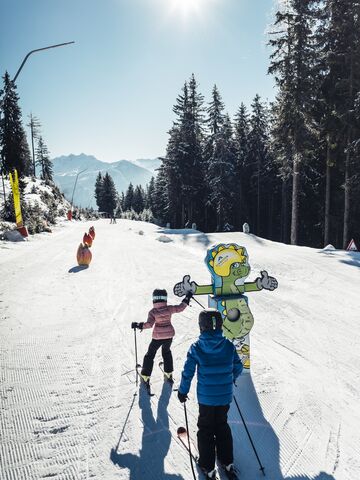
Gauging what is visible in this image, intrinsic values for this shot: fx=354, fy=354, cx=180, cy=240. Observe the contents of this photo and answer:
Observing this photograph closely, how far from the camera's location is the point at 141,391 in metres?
5.22

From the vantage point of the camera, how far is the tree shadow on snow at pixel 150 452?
3656mm

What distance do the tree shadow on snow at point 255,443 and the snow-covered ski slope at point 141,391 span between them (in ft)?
0.05

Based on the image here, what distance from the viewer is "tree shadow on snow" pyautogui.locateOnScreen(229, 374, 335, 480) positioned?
3689 mm

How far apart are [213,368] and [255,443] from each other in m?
1.29

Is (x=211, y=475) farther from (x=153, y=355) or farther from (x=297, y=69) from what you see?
(x=297, y=69)

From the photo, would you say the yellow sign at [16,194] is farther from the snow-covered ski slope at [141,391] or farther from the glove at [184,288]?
the glove at [184,288]

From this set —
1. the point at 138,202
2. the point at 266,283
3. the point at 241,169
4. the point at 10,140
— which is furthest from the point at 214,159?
the point at 138,202

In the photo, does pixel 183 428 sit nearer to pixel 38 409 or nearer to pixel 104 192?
pixel 38 409

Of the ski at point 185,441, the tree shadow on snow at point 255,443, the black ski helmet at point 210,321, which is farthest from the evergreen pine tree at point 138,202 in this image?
the black ski helmet at point 210,321

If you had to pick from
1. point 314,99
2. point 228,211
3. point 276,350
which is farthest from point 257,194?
point 276,350

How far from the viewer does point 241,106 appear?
4334 cm

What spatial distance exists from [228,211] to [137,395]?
34.7 metres

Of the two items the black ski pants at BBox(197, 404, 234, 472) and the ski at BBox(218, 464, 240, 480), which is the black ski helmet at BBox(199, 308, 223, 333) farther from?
the ski at BBox(218, 464, 240, 480)

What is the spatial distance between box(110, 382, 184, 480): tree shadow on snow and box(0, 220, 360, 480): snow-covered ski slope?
0.05ft
